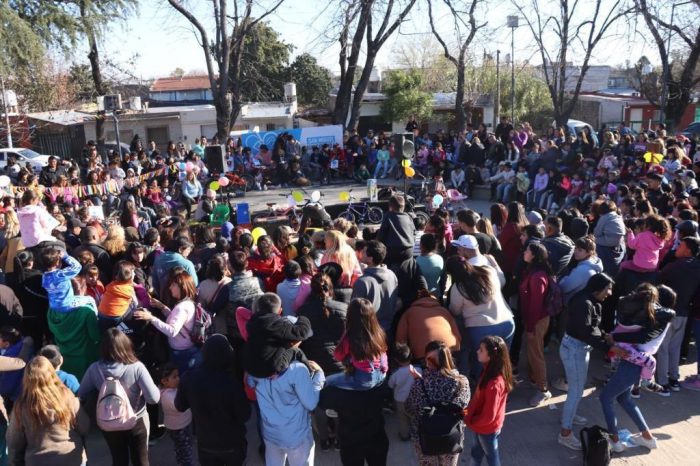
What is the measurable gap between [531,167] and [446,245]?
9.37m

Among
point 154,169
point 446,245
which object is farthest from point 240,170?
point 446,245

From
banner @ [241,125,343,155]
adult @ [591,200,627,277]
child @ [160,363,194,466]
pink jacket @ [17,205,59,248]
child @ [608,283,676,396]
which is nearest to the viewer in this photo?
child @ [160,363,194,466]

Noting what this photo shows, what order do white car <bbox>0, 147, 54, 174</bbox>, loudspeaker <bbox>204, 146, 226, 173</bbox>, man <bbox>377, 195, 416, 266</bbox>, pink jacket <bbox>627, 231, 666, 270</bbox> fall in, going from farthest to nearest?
white car <bbox>0, 147, 54, 174</bbox>
loudspeaker <bbox>204, 146, 226, 173</bbox>
man <bbox>377, 195, 416, 266</bbox>
pink jacket <bbox>627, 231, 666, 270</bbox>

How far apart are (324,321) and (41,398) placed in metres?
1.84

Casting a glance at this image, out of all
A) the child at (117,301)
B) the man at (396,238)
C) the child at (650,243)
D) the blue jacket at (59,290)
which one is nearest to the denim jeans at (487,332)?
the man at (396,238)

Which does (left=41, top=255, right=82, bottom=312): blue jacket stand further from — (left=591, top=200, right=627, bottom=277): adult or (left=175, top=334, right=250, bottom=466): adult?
(left=591, top=200, right=627, bottom=277): adult

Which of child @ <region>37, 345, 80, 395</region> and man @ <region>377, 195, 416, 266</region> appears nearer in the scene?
child @ <region>37, 345, 80, 395</region>

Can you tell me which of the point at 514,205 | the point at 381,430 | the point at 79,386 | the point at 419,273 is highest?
the point at 514,205

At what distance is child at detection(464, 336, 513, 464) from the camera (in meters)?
3.55

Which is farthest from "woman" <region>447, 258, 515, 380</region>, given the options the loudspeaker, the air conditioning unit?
the air conditioning unit

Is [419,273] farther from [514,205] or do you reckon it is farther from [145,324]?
[145,324]

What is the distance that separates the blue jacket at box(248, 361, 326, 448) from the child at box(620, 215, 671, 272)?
3.58m

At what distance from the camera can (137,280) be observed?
5.14 m

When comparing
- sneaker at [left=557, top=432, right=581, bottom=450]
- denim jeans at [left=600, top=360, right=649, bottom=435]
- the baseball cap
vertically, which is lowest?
sneaker at [left=557, top=432, right=581, bottom=450]
